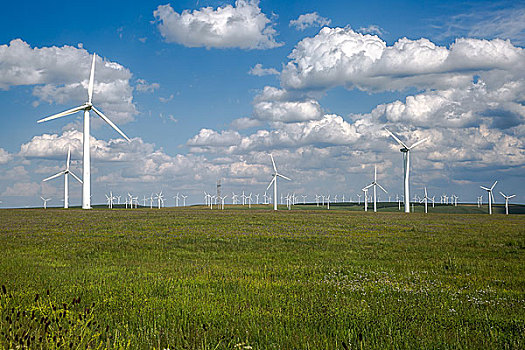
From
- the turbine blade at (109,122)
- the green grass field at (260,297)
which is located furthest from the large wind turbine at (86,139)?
the green grass field at (260,297)

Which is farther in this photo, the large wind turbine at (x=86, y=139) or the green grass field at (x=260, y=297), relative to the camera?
the large wind turbine at (x=86, y=139)

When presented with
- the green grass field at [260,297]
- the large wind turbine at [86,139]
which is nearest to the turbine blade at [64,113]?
the large wind turbine at [86,139]

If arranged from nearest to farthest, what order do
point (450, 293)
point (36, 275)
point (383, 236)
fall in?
point (450, 293) → point (36, 275) → point (383, 236)

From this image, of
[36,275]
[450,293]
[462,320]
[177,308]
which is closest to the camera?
[462,320]

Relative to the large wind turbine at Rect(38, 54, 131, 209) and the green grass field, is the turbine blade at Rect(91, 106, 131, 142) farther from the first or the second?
the green grass field

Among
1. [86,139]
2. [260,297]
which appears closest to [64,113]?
[86,139]

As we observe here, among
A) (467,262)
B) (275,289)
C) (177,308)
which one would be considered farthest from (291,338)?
(467,262)

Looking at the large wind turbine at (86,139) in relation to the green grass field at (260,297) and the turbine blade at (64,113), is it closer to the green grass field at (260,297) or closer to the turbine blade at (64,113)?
the turbine blade at (64,113)

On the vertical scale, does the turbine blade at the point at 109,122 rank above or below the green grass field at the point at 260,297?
above

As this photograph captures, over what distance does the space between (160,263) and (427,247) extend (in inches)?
708

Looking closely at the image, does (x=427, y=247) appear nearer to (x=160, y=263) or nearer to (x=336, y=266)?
(x=336, y=266)

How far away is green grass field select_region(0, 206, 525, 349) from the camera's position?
977cm

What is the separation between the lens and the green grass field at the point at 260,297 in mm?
9773

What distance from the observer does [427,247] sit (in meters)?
31.9
